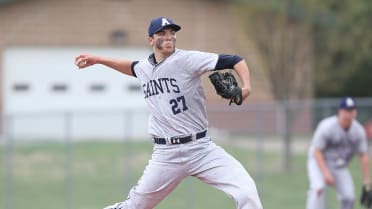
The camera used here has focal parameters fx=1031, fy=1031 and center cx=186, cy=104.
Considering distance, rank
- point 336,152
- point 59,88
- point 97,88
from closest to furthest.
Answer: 1. point 336,152
2. point 59,88
3. point 97,88

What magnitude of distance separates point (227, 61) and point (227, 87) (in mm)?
237

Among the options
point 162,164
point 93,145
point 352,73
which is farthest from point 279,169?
point 352,73

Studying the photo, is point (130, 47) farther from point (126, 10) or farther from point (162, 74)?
point (162, 74)

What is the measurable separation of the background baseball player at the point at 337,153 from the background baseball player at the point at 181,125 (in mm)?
4276

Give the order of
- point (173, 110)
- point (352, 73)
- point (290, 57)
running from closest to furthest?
point (173, 110) → point (290, 57) → point (352, 73)

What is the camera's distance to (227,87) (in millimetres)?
8484

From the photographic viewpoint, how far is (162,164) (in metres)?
8.95

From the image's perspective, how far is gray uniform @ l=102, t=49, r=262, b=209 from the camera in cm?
877

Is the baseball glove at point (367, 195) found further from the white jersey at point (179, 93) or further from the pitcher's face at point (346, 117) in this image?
the white jersey at point (179, 93)

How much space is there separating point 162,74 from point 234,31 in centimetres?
2114

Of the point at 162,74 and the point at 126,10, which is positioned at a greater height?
the point at 126,10

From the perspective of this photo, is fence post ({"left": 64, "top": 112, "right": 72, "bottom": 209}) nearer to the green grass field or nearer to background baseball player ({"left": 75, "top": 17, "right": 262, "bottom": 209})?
the green grass field

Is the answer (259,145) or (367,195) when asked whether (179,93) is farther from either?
(259,145)

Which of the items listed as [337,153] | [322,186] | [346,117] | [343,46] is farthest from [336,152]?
[343,46]
